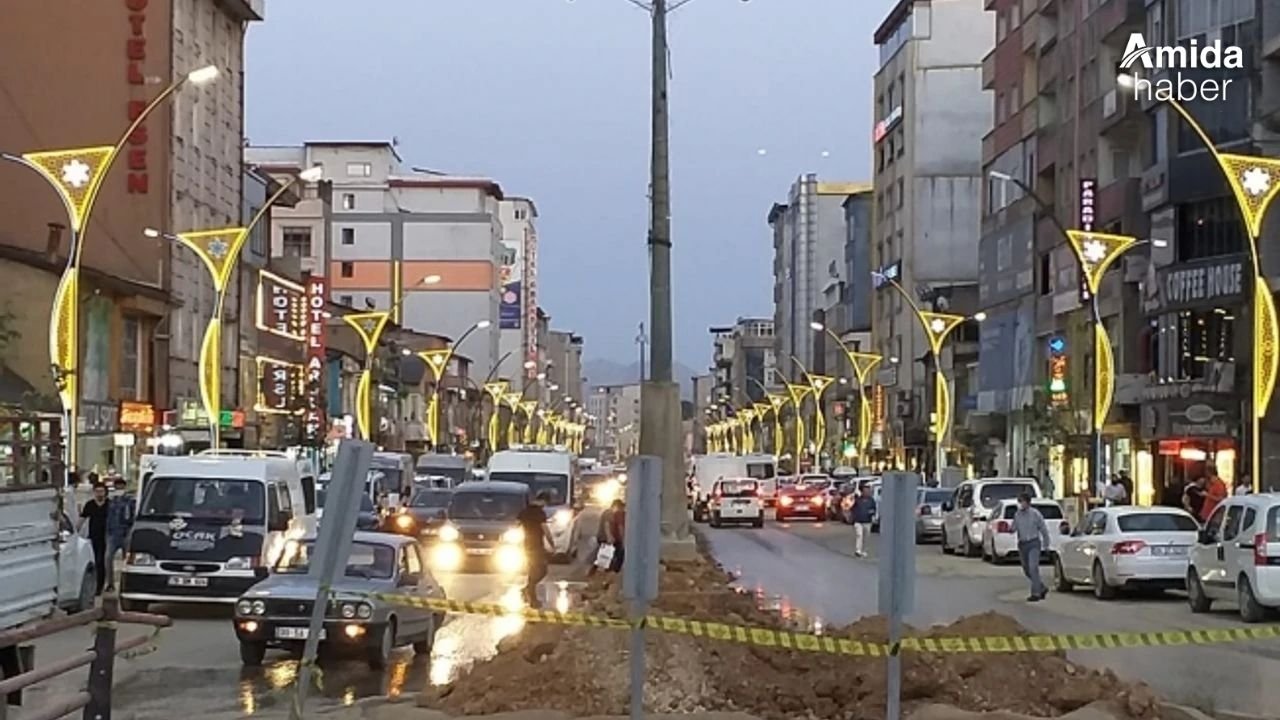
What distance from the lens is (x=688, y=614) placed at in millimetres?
16609

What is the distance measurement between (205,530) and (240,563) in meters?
0.65

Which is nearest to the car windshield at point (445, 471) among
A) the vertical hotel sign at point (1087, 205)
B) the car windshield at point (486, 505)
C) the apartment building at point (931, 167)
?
the vertical hotel sign at point (1087, 205)

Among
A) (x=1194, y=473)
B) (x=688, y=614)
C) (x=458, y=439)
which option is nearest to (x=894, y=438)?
(x=458, y=439)

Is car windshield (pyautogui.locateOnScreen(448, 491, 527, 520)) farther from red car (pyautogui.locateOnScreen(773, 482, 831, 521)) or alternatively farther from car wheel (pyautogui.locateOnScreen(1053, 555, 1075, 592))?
red car (pyautogui.locateOnScreen(773, 482, 831, 521))

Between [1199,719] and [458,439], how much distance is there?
12543 cm

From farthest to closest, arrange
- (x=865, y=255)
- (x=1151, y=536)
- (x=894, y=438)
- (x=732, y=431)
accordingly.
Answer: (x=732, y=431)
(x=865, y=255)
(x=894, y=438)
(x=1151, y=536)

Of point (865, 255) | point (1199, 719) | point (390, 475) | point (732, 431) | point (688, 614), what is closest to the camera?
point (1199, 719)

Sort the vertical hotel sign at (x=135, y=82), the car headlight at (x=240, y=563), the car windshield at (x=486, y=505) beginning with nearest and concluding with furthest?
the car headlight at (x=240, y=563)
the car windshield at (x=486, y=505)
the vertical hotel sign at (x=135, y=82)

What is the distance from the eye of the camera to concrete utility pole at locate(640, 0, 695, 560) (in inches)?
888

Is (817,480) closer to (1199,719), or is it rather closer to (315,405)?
(315,405)

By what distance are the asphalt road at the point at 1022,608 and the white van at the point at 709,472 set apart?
20.7 meters

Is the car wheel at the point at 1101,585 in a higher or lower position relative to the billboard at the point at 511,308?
lower

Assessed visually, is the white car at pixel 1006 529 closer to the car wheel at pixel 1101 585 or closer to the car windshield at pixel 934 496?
the car windshield at pixel 934 496

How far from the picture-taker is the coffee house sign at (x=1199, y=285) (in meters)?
50.1
